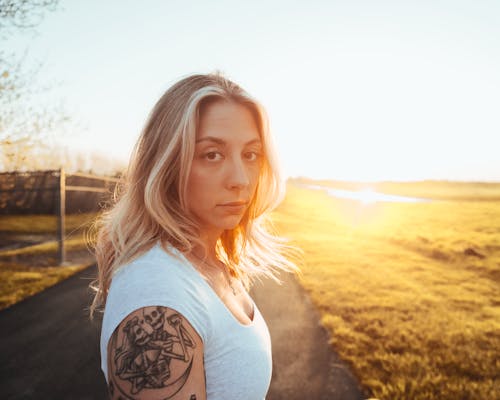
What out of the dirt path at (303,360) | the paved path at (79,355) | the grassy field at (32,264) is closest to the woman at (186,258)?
the grassy field at (32,264)

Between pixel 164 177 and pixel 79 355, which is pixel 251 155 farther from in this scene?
pixel 79 355

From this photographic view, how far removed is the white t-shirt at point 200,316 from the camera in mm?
1037

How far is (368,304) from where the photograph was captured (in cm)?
683

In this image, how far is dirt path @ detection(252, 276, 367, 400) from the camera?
12.1 feet

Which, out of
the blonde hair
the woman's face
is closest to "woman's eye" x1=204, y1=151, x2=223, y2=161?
the woman's face

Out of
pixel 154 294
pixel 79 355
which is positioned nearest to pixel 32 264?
pixel 79 355

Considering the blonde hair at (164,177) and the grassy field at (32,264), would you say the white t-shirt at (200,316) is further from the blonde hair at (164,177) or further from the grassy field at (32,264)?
the grassy field at (32,264)

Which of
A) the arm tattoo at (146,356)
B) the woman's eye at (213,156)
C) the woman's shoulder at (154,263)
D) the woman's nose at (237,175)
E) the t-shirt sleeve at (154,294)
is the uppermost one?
the woman's eye at (213,156)

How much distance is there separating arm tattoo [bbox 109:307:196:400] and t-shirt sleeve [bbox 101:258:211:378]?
4 cm

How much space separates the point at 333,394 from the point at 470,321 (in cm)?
358

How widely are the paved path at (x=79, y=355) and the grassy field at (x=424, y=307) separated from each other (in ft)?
1.31

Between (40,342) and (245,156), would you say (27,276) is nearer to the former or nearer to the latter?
(40,342)

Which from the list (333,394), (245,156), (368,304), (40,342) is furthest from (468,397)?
(40,342)

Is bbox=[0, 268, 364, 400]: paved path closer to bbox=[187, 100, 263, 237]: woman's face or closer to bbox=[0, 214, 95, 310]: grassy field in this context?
→ bbox=[0, 214, 95, 310]: grassy field
